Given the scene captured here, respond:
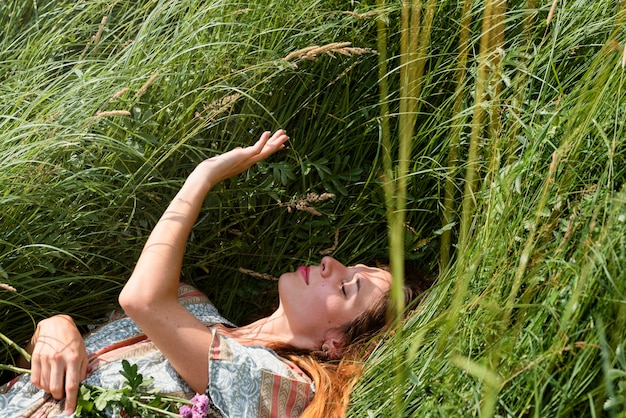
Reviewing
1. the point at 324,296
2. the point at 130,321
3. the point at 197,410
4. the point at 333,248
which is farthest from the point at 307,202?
the point at 197,410

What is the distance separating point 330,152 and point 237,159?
0.51 m

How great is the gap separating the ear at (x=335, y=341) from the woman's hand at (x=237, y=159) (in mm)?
649

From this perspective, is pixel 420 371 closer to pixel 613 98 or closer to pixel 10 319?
pixel 613 98

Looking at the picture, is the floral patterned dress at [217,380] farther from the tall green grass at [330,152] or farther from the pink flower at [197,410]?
the tall green grass at [330,152]

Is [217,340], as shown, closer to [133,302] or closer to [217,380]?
[217,380]

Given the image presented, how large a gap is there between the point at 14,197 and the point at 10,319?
47 centimetres

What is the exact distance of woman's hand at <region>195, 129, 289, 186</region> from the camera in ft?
9.16

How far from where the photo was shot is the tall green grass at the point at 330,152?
2242mm

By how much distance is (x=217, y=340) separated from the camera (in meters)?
2.57

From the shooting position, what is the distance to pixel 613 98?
2281 mm

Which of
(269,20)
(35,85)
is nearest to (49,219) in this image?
(35,85)

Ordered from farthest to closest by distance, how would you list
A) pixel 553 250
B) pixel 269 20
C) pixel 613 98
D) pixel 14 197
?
pixel 269 20 → pixel 14 197 → pixel 613 98 → pixel 553 250

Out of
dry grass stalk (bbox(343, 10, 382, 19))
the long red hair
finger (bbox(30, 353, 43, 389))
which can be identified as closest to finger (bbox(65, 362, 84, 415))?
finger (bbox(30, 353, 43, 389))

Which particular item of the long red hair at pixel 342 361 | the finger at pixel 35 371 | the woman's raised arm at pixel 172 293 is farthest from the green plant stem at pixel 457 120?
the finger at pixel 35 371
